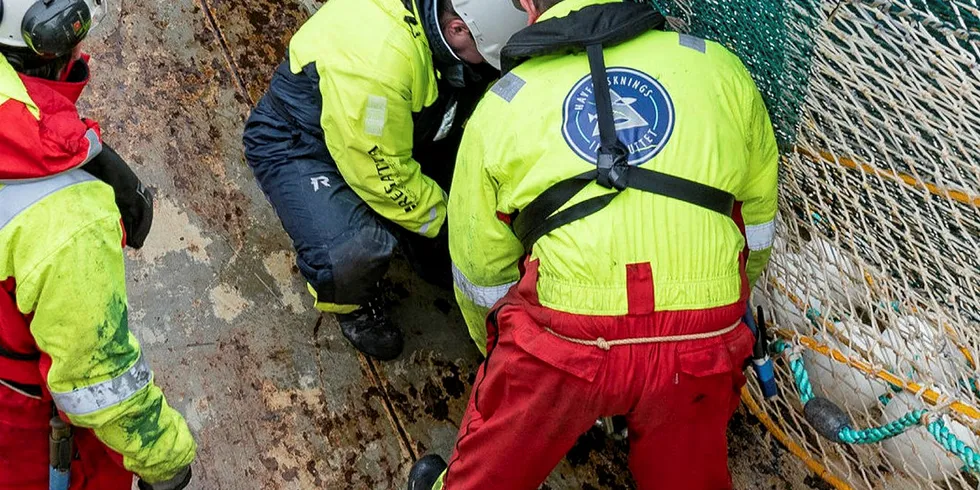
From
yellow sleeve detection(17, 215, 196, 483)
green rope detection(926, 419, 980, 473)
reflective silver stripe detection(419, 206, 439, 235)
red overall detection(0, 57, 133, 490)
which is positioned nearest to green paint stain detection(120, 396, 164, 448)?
yellow sleeve detection(17, 215, 196, 483)

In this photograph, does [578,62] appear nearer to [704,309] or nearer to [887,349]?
[704,309]

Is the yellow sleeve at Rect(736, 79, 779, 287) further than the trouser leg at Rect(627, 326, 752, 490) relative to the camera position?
Yes

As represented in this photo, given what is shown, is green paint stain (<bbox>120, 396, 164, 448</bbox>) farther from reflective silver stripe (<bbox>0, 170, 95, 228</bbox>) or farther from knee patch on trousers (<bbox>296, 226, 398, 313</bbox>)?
knee patch on trousers (<bbox>296, 226, 398, 313</bbox>)

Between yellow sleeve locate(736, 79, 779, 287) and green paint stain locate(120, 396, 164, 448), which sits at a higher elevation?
yellow sleeve locate(736, 79, 779, 287)

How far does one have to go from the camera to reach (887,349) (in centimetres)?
233

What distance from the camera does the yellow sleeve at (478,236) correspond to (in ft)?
6.91

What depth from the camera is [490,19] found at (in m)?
2.42

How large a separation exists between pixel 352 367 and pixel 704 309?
1538 mm

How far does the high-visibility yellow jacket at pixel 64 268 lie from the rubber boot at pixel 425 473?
98 cm

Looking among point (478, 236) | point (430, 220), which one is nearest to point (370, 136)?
point (430, 220)

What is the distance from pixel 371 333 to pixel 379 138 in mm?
778

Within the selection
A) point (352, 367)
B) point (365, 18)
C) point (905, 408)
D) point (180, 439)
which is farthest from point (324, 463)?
point (905, 408)

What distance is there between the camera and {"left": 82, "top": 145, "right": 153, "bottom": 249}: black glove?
6.76 ft

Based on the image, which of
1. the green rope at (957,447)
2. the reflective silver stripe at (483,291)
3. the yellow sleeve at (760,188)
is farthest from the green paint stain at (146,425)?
the green rope at (957,447)
